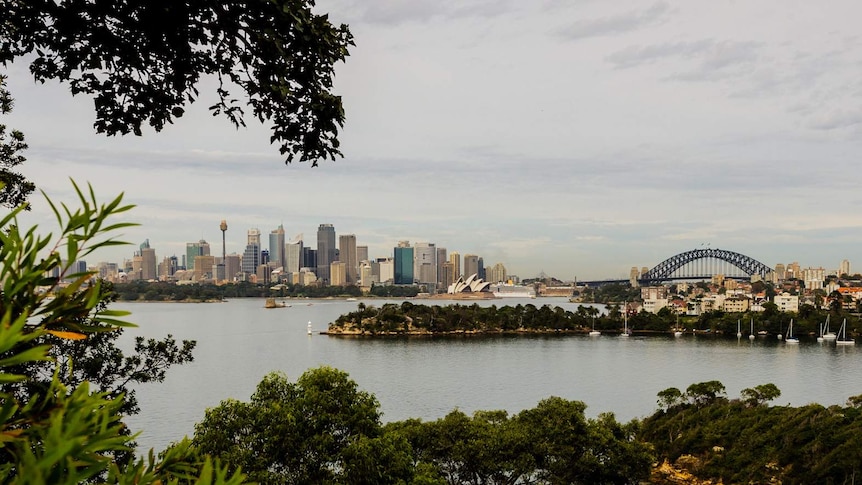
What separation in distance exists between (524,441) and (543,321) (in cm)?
4627

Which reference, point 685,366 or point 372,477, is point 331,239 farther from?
point 372,477

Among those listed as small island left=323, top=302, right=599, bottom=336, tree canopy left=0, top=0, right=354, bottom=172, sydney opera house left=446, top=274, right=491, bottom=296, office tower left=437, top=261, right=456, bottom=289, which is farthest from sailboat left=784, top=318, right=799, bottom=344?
office tower left=437, top=261, right=456, bottom=289

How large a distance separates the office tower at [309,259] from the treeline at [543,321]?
111m

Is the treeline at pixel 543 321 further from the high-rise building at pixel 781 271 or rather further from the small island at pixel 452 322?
the high-rise building at pixel 781 271

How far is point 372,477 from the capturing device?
836 centimetres

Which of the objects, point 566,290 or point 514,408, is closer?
point 514,408

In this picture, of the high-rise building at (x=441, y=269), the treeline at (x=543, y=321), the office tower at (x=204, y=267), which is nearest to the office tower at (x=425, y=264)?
the high-rise building at (x=441, y=269)

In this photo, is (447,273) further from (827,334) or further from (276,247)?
(827,334)

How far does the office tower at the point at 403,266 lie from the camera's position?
552 feet

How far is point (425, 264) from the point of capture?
170m

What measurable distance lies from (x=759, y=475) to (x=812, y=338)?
43.6 metres

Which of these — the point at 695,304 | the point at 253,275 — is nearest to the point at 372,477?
the point at 695,304

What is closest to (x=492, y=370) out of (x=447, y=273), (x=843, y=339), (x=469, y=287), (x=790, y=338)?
(x=790, y=338)

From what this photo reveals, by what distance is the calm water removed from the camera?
2523 cm
